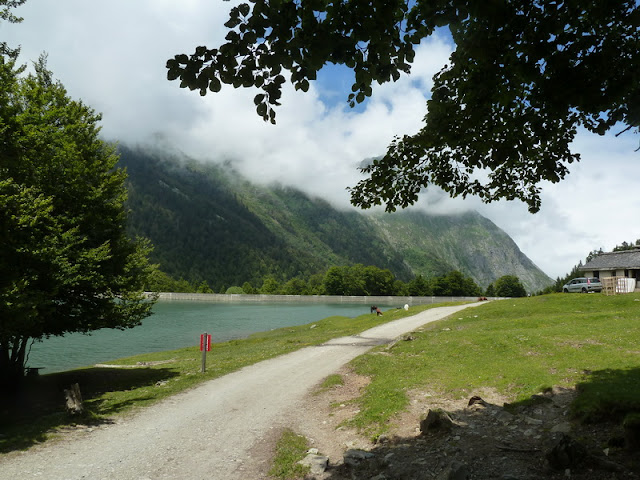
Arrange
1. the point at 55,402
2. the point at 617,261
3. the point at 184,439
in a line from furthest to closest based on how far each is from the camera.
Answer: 1. the point at 617,261
2. the point at 55,402
3. the point at 184,439

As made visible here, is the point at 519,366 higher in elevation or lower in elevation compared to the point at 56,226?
lower

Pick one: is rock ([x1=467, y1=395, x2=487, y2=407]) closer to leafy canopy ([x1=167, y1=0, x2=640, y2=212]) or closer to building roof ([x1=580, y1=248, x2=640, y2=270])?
leafy canopy ([x1=167, y1=0, x2=640, y2=212])

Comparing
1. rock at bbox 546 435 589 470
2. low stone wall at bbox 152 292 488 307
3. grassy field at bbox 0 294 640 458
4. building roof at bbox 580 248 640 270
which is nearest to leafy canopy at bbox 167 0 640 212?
rock at bbox 546 435 589 470

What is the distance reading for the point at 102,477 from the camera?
8.62 meters

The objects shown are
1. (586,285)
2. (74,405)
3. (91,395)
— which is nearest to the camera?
(74,405)

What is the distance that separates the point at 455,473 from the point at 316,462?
146 inches

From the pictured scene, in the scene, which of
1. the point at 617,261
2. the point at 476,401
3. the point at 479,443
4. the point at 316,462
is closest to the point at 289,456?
the point at 316,462

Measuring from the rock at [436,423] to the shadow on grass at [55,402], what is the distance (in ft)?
33.9

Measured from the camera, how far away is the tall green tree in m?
14.3

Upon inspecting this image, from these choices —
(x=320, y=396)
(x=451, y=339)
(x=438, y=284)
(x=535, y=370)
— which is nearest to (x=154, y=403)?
(x=320, y=396)

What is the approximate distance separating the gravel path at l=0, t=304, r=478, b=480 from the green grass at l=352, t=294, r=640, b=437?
3500 mm

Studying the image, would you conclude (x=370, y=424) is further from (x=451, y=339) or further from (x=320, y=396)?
(x=451, y=339)

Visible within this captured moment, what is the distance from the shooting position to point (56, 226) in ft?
60.5

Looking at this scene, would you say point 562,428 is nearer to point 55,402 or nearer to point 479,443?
point 479,443
